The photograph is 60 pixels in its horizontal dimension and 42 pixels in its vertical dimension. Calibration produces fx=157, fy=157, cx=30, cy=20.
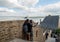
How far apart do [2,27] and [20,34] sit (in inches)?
64.5

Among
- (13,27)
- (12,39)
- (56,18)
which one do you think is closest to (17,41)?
(12,39)

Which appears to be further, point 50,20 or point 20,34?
point 50,20

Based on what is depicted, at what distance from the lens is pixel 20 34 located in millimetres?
8758

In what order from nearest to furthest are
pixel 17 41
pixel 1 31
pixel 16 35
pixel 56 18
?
1. pixel 1 31
2. pixel 17 41
3. pixel 16 35
4. pixel 56 18

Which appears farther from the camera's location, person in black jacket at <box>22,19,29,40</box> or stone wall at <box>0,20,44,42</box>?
person in black jacket at <box>22,19,29,40</box>

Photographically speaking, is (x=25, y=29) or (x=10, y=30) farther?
(x=25, y=29)

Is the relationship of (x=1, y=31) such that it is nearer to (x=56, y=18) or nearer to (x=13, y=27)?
(x=13, y=27)

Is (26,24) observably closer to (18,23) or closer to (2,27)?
(18,23)

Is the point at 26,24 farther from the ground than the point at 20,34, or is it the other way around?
the point at 26,24

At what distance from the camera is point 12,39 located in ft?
26.2

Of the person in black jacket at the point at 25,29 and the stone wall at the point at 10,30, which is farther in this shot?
the person in black jacket at the point at 25,29

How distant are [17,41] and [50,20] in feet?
38.9

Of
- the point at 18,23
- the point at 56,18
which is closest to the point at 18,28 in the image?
the point at 18,23

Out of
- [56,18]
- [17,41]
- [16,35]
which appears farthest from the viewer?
[56,18]
